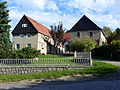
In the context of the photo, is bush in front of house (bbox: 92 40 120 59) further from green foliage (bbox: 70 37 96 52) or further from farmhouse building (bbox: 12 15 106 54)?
farmhouse building (bbox: 12 15 106 54)

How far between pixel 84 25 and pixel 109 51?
15.7 m

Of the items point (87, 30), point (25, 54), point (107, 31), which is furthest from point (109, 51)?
point (107, 31)

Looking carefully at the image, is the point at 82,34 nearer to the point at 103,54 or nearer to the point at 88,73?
the point at 103,54

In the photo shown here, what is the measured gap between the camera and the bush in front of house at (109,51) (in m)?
27.3

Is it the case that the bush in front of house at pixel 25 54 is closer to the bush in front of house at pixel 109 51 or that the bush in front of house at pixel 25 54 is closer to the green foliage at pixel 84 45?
the bush in front of house at pixel 109 51

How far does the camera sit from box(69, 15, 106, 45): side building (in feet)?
140

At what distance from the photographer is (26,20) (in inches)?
1609

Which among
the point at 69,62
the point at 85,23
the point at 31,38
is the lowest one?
the point at 69,62

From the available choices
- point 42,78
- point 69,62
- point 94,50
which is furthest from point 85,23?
point 42,78

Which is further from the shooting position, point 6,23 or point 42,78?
point 6,23

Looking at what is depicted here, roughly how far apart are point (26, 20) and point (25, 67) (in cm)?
2626

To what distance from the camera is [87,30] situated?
Result: 43.5m

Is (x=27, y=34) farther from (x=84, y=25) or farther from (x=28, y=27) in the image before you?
(x=84, y=25)

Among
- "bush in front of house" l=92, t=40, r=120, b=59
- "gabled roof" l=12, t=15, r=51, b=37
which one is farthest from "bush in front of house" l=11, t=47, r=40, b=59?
"gabled roof" l=12, t=15, r=51, b=37
